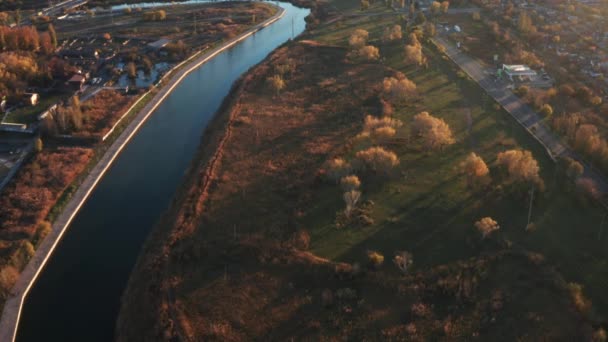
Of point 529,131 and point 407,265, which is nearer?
point 407,265

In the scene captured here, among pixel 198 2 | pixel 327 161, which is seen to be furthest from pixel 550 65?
pixel 198 2

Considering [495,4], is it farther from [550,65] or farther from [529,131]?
[529,131]

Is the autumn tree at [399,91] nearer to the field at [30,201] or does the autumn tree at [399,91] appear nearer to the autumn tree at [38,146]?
the field at [30,201]

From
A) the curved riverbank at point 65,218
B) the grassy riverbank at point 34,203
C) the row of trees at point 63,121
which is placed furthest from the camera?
the row of trees at point 63,121

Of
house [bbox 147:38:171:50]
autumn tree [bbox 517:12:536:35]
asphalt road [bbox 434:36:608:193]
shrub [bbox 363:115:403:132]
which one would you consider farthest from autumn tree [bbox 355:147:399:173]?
autumn tree [bbox 517:12:536:35]

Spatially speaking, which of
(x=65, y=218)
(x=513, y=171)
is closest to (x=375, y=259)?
(x=513, y=171)

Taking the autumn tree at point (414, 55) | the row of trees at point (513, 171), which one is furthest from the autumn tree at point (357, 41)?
the row of trees at point (513, 171)
